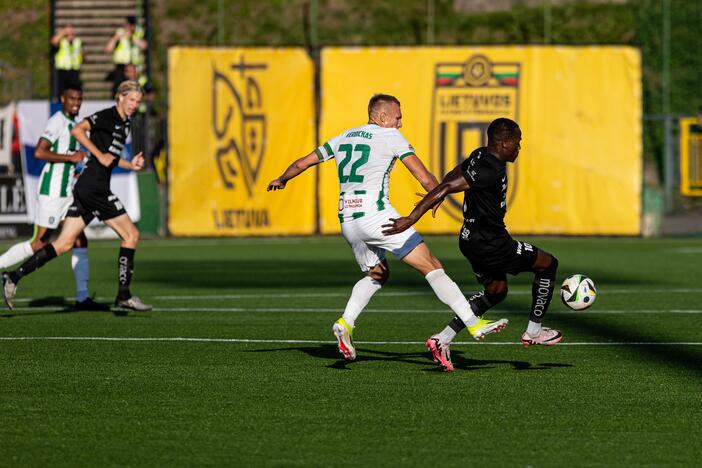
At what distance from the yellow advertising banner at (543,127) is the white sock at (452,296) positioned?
1548 centimetres

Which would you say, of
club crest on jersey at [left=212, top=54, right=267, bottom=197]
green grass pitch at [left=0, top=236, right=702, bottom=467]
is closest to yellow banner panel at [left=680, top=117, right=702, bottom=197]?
club crest on jersey at [left=212, top=54, right=267, bottom=197]

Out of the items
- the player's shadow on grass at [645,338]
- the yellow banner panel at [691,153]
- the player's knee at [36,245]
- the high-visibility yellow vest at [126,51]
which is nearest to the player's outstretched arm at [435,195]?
the player's shadow on grass at [645,338]

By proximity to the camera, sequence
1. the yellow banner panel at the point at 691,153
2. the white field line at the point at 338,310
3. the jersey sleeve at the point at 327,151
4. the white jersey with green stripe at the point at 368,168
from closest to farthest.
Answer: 1. the white jersey with green stripe at the point at 368,168
2. the jersey sleeve at the point at 327,151
3. the white field line at the point at 338,310
4. the yellow banner panel at the point at 691,153

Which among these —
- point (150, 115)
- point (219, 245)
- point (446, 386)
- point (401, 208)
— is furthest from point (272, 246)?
point (446, 386)

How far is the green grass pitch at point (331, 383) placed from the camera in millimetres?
7074

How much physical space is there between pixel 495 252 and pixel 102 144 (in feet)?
17.3

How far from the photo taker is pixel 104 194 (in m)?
13.5

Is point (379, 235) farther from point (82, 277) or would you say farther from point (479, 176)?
point (82, 277)

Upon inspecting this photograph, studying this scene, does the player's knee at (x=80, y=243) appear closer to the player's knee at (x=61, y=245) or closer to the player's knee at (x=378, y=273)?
the player's knee at (x=61, y=245)

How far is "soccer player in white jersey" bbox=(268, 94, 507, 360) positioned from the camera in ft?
32.7

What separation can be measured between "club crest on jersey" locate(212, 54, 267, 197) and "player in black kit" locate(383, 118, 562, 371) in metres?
16.0

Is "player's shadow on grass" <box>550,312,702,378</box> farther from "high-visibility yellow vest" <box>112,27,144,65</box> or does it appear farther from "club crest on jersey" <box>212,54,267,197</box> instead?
"high-visibility yellow vest" <box>112,27,144,65</box>

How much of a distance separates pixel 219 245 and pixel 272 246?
3.35 ft

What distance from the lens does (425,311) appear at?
14008 millimetres
